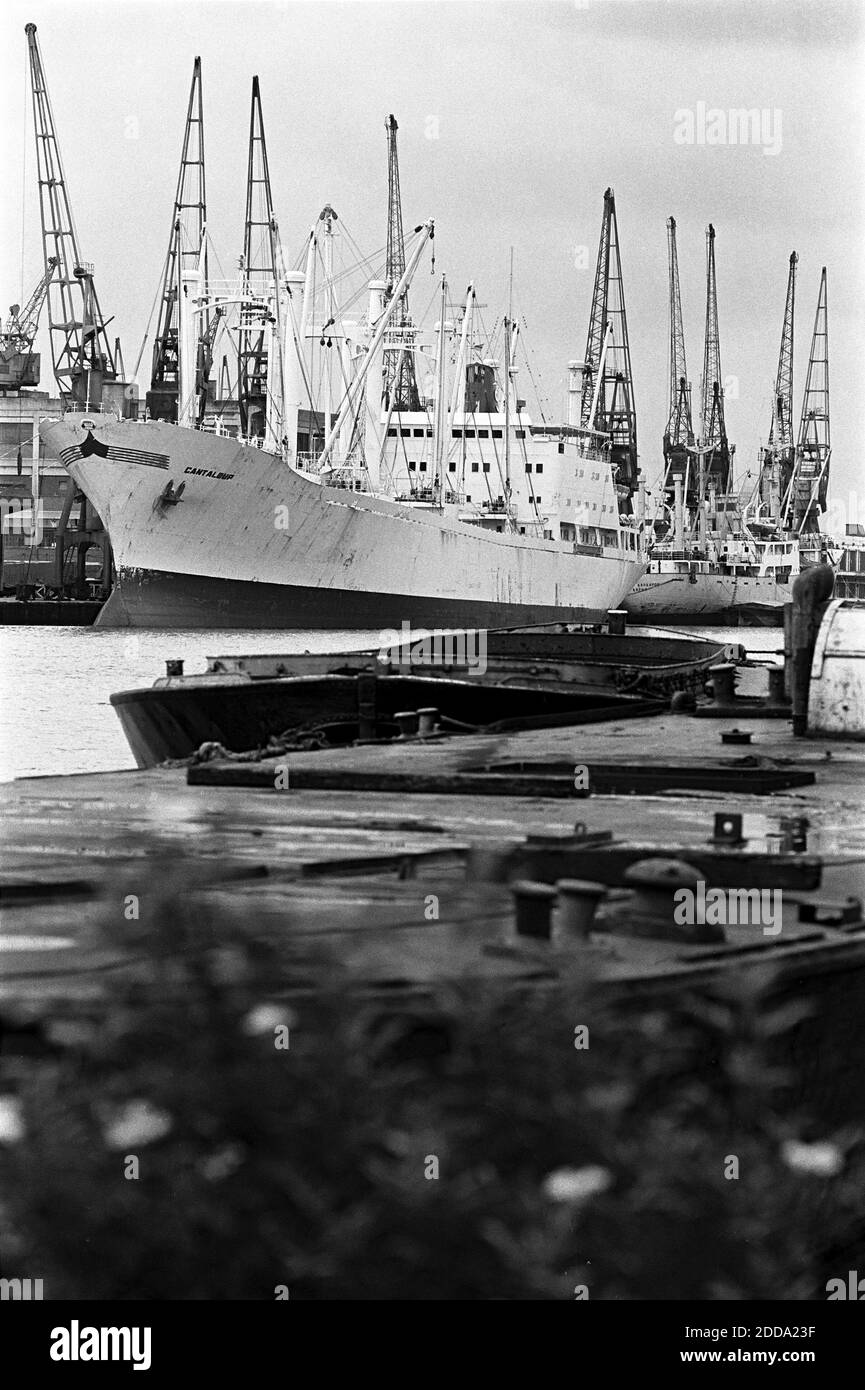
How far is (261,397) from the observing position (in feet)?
301

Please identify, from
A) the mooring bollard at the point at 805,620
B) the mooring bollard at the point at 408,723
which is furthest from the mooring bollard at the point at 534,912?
the mooring bollard at the point at 408,723

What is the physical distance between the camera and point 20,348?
355ft

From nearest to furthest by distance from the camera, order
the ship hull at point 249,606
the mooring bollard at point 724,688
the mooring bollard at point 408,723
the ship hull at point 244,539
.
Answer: the mooring bollard at point 408,723, the mooring bollard at point 724,688, the ship hull at point 244,539, the ship hull at point 249,606

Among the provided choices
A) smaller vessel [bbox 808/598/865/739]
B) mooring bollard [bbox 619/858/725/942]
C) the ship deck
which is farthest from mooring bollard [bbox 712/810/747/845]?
smaller vessel [bbox 808/598/865/739]

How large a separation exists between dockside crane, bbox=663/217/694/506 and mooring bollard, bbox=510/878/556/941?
112 m

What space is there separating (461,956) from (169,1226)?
1110 mm

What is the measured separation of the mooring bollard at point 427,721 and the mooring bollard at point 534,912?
24.2 feet

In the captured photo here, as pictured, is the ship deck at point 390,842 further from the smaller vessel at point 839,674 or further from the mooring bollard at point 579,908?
the smaller vessel at point 839,674

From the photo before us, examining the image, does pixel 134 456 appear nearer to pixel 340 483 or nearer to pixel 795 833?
pixel 340 483

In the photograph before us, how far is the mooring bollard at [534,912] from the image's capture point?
5.33 m

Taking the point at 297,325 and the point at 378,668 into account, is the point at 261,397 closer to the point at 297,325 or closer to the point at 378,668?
the point at 297,325

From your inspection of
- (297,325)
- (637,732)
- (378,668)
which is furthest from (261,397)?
(637,732)

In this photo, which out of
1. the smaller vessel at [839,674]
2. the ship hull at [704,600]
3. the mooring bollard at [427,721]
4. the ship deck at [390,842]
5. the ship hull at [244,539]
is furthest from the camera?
the ship hull at [704,600]
